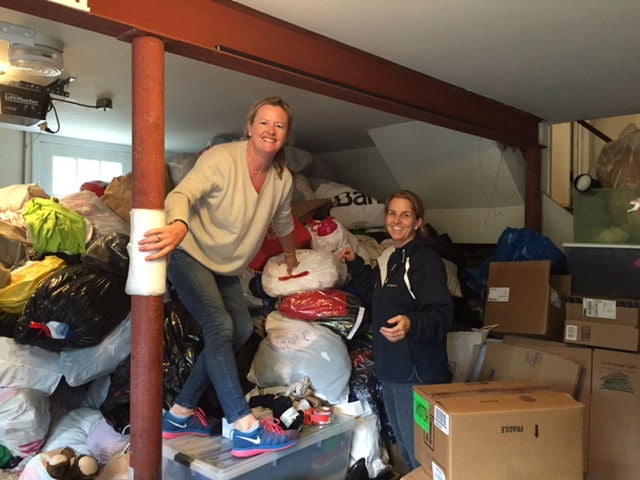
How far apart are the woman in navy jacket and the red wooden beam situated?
60 centimetres

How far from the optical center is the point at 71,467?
82.4 inches

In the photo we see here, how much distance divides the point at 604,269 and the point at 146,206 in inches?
100

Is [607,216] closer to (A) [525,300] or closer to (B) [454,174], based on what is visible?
(A) [525,300]

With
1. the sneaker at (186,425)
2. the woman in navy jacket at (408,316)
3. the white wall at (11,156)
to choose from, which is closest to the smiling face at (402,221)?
the woman in navy jacket at (408,316)

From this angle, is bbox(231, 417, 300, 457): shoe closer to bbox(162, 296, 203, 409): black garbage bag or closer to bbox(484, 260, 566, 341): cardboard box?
bbox(162, 296, 203, 409): black garbage bag

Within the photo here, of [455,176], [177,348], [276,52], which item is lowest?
[177,348]

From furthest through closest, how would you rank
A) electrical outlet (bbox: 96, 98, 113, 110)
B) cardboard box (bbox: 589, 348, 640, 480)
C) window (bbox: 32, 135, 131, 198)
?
1. window (bbox: 32, 135, 131, 198)
2. electrical outlet (bbox: 96, 98, 113, 110)
3. cardboard box (bbox: 589, 348, 640, 480)

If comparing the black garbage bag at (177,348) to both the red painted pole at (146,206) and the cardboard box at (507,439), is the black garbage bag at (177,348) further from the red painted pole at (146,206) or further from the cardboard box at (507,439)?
the cardboard box at (507,439)

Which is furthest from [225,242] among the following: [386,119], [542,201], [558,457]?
[542,201]

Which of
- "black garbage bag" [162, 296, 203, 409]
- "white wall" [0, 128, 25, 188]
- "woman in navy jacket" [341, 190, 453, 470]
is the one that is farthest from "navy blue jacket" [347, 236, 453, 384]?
"white wall" [0, 128, 25, 188]

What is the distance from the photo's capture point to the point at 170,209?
1.65m

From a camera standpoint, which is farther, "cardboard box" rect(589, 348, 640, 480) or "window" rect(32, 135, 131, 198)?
"window" rect(32, 135, 131, 198)

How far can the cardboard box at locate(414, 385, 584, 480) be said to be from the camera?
150 cm

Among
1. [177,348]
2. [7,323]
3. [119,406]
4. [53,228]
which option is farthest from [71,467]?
[53,228]
